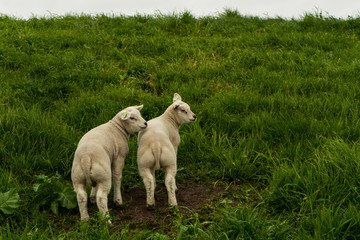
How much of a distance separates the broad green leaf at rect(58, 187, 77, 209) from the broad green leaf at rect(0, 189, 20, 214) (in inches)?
17.1

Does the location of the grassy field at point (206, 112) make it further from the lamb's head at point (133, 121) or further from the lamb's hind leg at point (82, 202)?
the lamb's head at point (133, 121)

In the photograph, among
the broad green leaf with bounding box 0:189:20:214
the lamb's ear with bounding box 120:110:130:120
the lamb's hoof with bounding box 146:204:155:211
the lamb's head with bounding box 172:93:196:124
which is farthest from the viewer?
the lamb's head with bounding box 172:93:196:124

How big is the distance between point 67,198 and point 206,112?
2.90 meters

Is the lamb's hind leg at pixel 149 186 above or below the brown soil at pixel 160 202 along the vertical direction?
above

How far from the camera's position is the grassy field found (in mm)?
3684

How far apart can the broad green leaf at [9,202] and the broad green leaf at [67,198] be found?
1.42 ft

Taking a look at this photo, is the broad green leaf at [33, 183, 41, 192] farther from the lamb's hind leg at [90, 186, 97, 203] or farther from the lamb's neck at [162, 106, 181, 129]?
the lamb's neck at [162, 106, 181, 129]

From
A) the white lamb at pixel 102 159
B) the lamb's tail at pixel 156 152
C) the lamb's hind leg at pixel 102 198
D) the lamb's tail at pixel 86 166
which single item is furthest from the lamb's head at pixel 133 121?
the lamb's hind leg at pixel 102 198

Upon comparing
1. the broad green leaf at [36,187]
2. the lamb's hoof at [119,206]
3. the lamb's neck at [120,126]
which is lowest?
the lamb's hoof at [119,206]

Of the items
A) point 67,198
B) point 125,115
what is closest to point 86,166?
point 67,198

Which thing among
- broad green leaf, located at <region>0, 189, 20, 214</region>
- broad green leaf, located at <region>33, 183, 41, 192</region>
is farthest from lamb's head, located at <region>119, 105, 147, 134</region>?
broad green leaf, located at <region>0, 189, 20, 214</region>

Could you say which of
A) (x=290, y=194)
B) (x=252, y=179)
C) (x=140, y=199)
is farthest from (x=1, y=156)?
(x=290, y=194)

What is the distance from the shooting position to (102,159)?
381cm

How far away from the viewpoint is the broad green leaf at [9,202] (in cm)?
379
